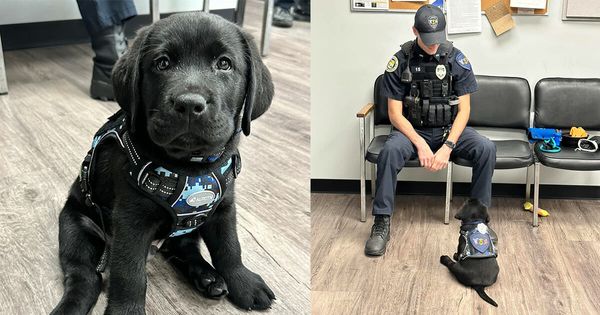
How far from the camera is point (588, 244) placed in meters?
3.07

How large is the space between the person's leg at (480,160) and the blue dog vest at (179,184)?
78.7 inches

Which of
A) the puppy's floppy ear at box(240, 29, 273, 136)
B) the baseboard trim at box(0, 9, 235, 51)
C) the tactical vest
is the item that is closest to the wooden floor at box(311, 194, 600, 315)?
the tactical vest

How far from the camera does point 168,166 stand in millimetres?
1358

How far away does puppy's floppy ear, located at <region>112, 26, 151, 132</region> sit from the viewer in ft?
4.30

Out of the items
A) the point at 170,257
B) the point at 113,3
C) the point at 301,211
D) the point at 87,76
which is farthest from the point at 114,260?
the point at 87,76

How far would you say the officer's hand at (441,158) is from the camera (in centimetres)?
320

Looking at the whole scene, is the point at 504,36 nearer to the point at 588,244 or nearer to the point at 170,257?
the point at 588,244

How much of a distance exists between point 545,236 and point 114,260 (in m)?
2.45

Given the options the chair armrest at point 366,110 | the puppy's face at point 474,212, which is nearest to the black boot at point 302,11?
the chair armrest at point 366,110

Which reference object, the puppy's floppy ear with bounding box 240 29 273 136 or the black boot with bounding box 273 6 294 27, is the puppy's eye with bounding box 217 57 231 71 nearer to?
the puppy's floppy ear with bounding box 240 29 273 136

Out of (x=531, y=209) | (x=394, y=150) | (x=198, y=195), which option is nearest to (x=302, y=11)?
(x=394, y=150)

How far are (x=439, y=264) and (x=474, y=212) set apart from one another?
0.29 meters

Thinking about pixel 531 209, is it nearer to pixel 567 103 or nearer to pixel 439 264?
pixel 567 103

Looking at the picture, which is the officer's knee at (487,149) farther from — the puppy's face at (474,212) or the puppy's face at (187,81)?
the puppy's face at (187,81)
